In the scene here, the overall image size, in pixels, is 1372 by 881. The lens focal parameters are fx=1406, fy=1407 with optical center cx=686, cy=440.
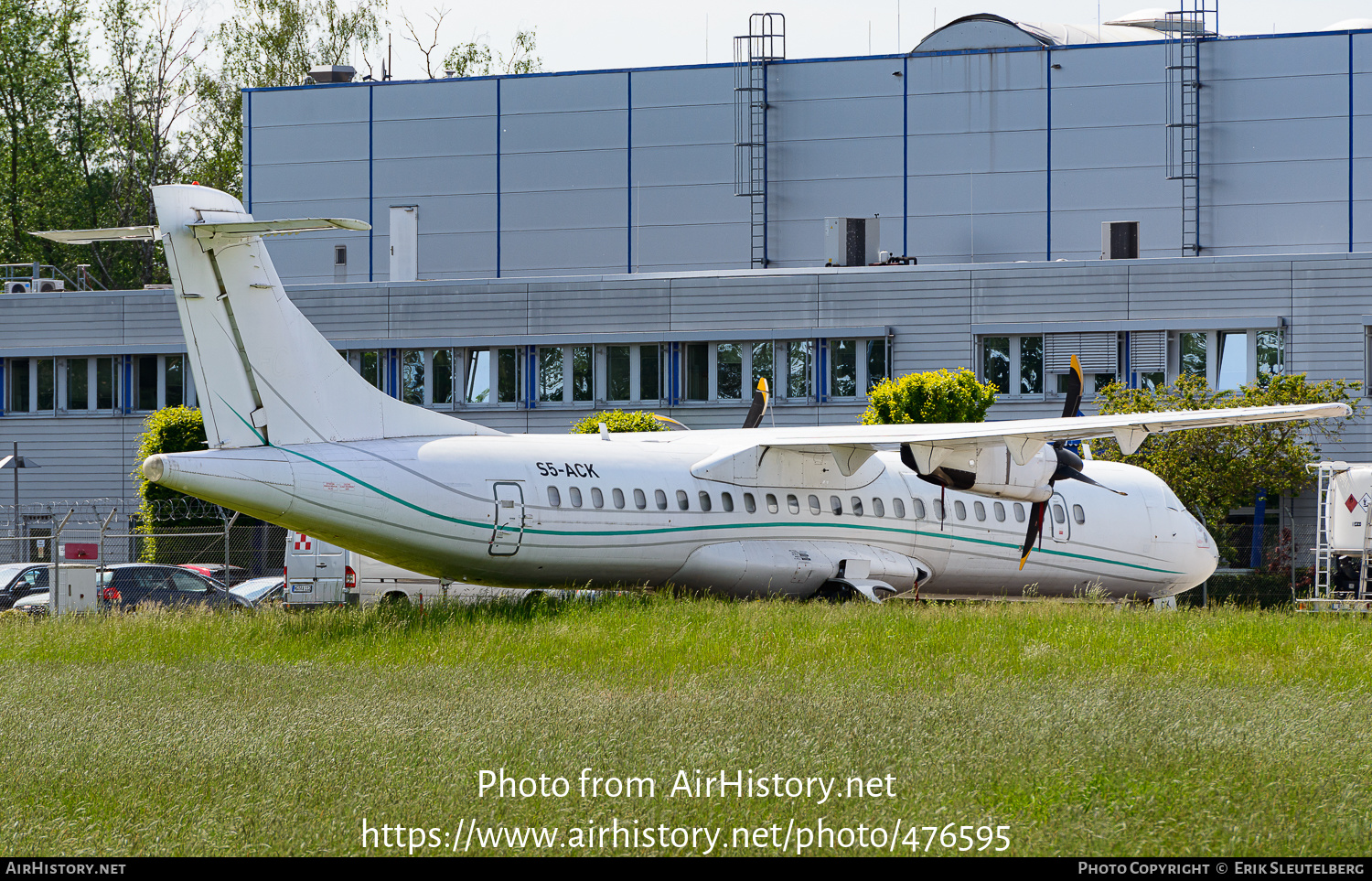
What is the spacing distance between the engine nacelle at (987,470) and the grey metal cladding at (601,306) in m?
19.0

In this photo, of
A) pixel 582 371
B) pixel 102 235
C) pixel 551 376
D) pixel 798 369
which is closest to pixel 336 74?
pixel 551 376

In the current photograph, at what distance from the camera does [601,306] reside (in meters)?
37.6

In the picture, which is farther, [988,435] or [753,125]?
[753,125]

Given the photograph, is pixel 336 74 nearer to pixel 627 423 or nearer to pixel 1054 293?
pixel 627 423

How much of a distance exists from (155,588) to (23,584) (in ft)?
6.58

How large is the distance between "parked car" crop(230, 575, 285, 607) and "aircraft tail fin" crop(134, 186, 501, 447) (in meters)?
8.91

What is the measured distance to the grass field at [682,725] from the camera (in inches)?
309

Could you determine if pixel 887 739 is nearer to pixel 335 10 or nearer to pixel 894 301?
pixel 894 301

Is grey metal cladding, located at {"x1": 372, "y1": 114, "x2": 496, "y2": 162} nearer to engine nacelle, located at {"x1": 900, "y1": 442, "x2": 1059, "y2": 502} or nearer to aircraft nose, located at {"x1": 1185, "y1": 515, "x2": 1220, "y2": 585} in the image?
aircraft nose, located at {"x1": 1185, "y1": 515, "x2": 1220, "y2": 585}

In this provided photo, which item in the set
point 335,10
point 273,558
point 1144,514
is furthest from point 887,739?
point 335,10

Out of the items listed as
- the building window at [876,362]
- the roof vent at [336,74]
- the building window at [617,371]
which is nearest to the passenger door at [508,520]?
the building window at [876,362]

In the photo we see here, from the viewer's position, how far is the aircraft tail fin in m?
15.7

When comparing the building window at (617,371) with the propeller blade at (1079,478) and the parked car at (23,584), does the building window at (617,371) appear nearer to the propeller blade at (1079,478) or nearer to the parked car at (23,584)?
the parked car at (23,584)

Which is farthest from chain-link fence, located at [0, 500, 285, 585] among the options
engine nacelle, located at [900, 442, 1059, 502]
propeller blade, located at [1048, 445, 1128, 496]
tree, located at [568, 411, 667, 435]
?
propeller blade, located at [1048, 445, 1128, 496]
